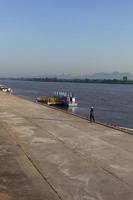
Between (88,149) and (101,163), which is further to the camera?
(88,149)

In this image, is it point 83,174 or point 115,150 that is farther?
point 115,150

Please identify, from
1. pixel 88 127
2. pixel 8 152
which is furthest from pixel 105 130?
pixel 8 152

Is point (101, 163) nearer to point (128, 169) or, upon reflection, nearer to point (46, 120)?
point (128, 169)

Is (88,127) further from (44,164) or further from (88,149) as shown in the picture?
(44,164)

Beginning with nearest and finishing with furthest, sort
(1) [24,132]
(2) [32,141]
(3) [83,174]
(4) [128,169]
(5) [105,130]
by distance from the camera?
(3) [83,174]
(4) [128,169]
(2) [32,141]
(1) [24,132]
(5) [105,130]

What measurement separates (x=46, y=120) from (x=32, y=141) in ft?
36.7

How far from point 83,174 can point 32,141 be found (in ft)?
26.4

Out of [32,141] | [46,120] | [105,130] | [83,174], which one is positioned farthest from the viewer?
[46,120]

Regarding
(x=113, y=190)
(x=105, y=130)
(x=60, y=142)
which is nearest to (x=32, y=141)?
(x=60, y=142)

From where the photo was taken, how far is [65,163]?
17906mm

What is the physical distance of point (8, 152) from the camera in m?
20.0

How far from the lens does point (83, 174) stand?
16.0 m

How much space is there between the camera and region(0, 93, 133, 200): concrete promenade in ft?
44.7

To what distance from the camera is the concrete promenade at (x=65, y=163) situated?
44.7 ft
